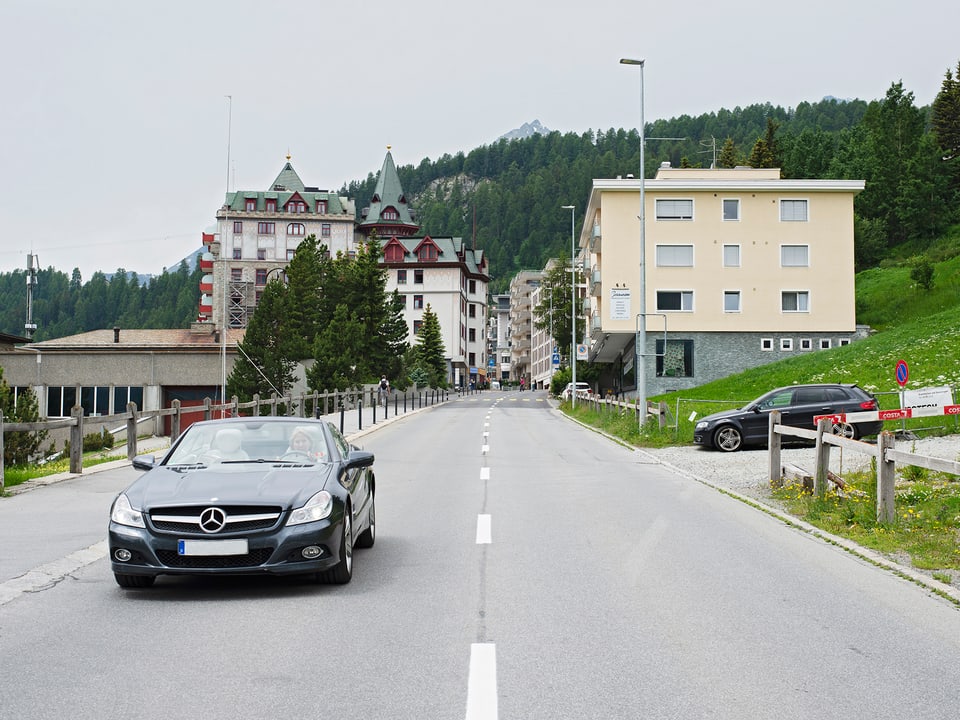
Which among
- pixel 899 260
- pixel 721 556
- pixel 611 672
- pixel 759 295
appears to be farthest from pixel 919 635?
pixel 899 260

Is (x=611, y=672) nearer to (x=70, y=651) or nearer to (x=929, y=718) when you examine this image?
(x=929, y=718)

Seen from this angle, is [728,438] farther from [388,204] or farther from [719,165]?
[388,204]

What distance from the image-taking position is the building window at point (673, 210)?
5925 centimetres

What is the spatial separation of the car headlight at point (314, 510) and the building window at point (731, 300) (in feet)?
175

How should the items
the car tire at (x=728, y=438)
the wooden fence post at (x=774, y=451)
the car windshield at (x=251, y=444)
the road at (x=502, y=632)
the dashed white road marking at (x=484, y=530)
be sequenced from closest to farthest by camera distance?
1. the road at (x=502, y=632)
2. the car windshield at (x=251, y=444)
3. the dashed white road marking at (x=484, y=530)
4. the wooden fence post at (x=774, y=451)
5. the car tire at (x=728, y=438)

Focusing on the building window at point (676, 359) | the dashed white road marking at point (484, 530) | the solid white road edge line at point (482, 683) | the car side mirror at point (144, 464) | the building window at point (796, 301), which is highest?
the building window at point (796, 301)

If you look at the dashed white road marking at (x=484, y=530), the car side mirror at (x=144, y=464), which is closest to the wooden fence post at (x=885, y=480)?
the dashed white road marking at (x=484, y=530)

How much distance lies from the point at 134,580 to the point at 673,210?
54369 millimetres

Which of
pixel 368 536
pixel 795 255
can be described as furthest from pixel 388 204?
pixel 368 536

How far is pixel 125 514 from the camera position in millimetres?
7531

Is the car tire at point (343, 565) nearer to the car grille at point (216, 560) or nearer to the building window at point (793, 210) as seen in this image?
the car grille at point (216, 560)

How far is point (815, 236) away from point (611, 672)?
57579 millimetres

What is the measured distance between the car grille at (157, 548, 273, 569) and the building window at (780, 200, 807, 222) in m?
56.2

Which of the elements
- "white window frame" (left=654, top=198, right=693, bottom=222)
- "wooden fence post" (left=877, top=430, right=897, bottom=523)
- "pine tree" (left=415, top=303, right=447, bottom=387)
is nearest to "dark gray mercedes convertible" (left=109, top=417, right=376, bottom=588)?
"wooden fence post" (left=877, top=430, right=897, bottom=523)
